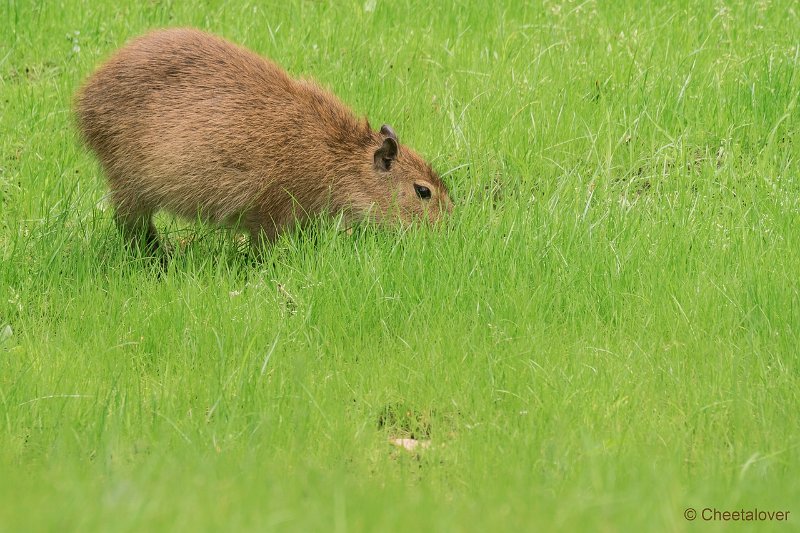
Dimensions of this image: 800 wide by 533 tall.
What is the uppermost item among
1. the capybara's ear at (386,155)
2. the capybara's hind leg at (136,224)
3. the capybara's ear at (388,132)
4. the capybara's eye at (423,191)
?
the capybara's ear at (388,132)

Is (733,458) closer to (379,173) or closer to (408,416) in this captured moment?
(408,416)

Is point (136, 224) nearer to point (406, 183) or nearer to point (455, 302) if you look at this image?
point (406, 183)

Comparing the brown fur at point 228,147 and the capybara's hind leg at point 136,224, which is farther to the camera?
the capybara's hind leg at point 136,224

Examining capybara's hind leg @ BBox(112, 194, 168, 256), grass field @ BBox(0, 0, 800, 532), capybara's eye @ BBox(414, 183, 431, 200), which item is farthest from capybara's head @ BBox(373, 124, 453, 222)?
capybara's hind leg @ BBox(112, 194, 168, 256)

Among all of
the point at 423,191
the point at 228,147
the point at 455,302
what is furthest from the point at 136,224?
the point at 455,302

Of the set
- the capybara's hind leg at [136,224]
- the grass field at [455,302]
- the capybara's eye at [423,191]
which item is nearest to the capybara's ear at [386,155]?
the capybara's eye at [423,191]

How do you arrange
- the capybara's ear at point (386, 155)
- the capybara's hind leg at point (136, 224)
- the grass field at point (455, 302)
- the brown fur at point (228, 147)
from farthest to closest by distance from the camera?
the capybara's ear at point (386, 155), the capybara's hind leg at point (136, 224), the brown fur at point (228, 147), the grass field at point (455, 302)

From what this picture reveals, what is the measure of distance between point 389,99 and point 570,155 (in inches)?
52.4

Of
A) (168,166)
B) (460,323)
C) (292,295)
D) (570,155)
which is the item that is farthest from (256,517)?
(570,155)

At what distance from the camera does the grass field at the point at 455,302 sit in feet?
11.5

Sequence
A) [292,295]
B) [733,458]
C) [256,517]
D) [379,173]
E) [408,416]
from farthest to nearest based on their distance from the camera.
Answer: [379,173], [292,295], [408,416], [733,458], [256,517]

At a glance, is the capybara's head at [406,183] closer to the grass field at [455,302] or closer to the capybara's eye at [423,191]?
the capybara's eye at [423,191]

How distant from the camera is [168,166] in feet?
19.7

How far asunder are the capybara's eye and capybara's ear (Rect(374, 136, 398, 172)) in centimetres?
21
